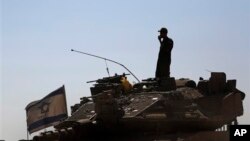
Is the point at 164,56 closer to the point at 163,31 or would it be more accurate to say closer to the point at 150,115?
the point at 163,31

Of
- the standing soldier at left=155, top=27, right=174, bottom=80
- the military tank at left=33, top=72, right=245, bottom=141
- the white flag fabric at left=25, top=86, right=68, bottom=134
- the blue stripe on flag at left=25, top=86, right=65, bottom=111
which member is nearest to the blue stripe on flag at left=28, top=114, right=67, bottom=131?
the white flag fabric at left=25, top=86, right=68, bottom=134

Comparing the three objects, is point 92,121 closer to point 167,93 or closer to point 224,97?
point 167,93

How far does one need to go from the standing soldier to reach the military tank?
95cm

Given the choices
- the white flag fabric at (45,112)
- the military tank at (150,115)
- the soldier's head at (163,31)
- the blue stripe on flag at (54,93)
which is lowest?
the military tank at (150,115)

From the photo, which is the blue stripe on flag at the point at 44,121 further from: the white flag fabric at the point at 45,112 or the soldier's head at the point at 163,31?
the soldier's head at the point at 163,31

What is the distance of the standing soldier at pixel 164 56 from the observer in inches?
735

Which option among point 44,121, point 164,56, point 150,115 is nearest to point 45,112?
point 44,121

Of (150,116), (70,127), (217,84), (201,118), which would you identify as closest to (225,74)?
(217,84)

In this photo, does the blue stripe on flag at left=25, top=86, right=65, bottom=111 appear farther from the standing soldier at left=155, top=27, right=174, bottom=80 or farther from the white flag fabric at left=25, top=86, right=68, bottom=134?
the standing soldier at left=155, top=27, right=174, bottom=80

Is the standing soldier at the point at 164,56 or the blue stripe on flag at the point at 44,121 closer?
the standing soldier at the point at 164,56

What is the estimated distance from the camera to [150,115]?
1538 cm

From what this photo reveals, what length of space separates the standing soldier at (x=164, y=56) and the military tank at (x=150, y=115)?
0.95 meters

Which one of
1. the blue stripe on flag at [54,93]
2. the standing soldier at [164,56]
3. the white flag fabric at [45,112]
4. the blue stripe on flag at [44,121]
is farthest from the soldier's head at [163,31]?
the blue stripe on flag at [54,93]

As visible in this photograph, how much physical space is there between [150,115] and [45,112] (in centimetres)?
866
